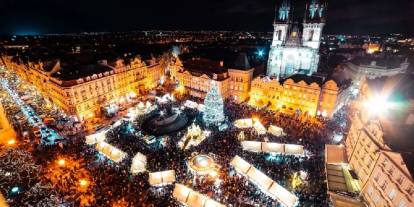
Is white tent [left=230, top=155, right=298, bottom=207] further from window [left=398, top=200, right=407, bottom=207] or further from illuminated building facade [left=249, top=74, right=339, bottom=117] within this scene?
illuminated building facade [left=249, top=74, right=339, bottom=117]

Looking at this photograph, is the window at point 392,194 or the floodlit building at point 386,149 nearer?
the floodlit building at point 386,149

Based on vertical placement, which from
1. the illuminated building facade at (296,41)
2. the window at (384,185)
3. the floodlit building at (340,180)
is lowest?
the floodlit building at (340,180)

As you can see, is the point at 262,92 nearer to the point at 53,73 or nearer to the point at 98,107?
the point at 98,107

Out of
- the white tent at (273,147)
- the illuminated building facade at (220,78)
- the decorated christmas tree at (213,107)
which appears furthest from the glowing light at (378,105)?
the illuminated building facade at (220,78)

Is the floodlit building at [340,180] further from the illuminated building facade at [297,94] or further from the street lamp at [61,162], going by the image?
the street lamp at [61,162]

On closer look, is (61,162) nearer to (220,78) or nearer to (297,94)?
(220,78)

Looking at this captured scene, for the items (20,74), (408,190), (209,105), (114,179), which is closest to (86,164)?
(114,179)
